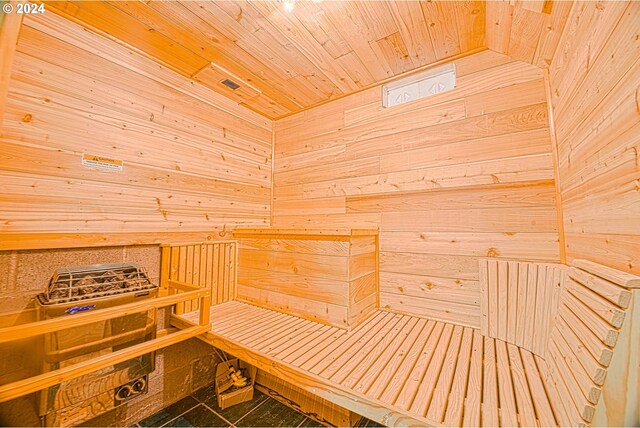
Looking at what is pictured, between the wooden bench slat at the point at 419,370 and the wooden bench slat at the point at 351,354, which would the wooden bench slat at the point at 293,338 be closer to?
the wooden bench slat at the point at 351,354

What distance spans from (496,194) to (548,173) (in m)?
0.26

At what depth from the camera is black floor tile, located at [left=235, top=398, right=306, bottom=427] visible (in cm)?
165

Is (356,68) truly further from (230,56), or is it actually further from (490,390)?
(490,390)

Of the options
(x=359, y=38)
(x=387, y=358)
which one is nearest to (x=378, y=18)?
(x=359, y=38)

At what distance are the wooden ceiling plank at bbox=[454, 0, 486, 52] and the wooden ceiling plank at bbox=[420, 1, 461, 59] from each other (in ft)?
0.09

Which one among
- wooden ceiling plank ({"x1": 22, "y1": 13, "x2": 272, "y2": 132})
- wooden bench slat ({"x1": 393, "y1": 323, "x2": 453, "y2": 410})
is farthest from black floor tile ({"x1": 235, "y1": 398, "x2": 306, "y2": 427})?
wooden ceiling plank ({"x1": 22, "y1": 13, "x2": 272, "y2": 132})

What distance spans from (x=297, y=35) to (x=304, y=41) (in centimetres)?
6

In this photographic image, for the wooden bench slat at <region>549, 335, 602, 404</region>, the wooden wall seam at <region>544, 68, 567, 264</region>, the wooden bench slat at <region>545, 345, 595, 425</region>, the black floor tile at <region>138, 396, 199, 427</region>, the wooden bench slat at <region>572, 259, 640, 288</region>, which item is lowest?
the black floor tile at <region>138, 396, 199, 427</region>

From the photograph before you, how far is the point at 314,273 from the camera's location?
1.67 metres

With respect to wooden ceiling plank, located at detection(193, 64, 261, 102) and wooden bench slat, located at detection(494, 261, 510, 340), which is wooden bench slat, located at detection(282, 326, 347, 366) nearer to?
wooden bench slat, located at detection(494, 261, 510, 340)

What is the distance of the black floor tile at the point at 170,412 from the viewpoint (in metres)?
1.61

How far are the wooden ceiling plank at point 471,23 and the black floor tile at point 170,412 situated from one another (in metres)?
3.02

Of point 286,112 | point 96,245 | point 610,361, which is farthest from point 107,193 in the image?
point 610,361

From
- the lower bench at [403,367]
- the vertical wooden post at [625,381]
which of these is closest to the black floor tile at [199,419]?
the lower bench at [403,367]
